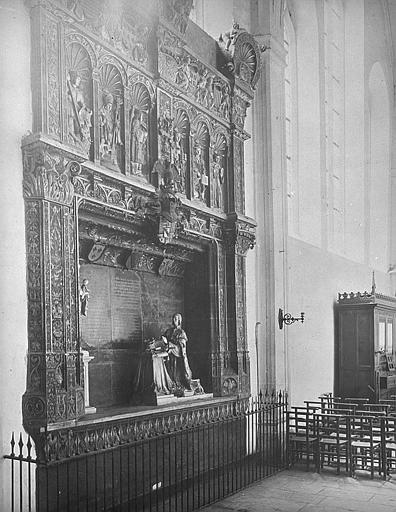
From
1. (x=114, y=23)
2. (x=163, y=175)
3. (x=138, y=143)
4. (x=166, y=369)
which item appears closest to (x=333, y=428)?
(x=166, y=369)

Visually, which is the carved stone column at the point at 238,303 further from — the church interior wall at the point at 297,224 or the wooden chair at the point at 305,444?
the wooden chair at the point at 305,444

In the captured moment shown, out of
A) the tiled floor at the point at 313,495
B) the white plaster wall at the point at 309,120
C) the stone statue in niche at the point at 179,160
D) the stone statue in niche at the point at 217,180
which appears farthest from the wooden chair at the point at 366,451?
the white plaster wall at the point at 309,120

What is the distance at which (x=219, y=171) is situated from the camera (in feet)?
33.0

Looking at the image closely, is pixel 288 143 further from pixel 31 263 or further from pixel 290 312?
pixel 31 263

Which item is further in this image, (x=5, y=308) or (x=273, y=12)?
(x=273, y=12)

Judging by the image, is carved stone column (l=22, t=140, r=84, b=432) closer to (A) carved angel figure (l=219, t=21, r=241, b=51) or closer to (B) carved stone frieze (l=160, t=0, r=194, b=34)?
(B) carved stone frieze (l=160, t=0, r=194, b=34)

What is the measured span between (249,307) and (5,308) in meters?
5.38

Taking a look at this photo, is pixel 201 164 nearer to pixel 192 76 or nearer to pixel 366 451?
pixel 192 76

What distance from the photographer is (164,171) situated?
8539 mm

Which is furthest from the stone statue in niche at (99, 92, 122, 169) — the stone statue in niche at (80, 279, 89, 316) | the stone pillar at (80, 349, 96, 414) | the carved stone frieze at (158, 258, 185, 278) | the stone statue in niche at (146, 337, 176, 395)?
the stone statue in niche at (146, 337, 176, 395)

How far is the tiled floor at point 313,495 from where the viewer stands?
7426mm

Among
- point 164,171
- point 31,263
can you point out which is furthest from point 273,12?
point 31,263

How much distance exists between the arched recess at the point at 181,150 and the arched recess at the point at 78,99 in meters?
1.72

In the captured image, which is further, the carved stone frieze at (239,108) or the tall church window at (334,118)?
the tall church window at (334,118)
